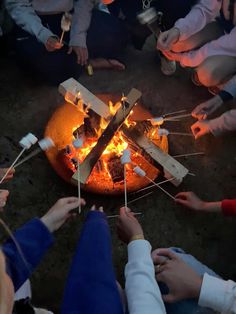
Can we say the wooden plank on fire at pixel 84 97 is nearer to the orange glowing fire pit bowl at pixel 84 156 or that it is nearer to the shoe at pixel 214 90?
the orange glowing fire pit bowl at pixel 84 156

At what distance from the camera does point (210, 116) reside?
428cm

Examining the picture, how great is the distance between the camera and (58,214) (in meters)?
2.87

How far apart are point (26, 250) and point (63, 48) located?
2.42m

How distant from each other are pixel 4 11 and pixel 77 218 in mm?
2253

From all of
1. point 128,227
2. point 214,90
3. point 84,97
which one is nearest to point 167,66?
point 214,90

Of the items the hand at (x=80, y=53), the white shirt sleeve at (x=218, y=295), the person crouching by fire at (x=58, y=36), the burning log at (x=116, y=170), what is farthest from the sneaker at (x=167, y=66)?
the white shirt sleeve at (x=218, y=295)

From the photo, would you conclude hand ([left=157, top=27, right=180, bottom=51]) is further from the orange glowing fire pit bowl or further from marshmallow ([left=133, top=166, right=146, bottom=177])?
marshmallow ([left=133, top=166, right=146, bottom=177])

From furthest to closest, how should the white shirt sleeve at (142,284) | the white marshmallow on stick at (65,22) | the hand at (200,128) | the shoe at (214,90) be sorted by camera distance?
the shoe at (214,90)
the white marshmallow on stick at (65,22)
the hand at (200,128)
the white shirt sleeve at (142,284)

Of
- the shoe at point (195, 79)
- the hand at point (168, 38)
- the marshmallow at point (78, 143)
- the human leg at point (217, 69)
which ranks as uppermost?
the hand at point (168, 38)

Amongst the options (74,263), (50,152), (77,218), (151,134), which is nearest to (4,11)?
(50,152)

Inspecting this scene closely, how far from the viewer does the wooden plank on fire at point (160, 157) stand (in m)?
3.60

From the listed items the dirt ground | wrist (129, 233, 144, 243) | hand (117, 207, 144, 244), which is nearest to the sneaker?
the dirt ground

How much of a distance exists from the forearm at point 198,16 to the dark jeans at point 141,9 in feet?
0.87

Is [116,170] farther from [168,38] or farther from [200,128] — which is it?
[168,38]
